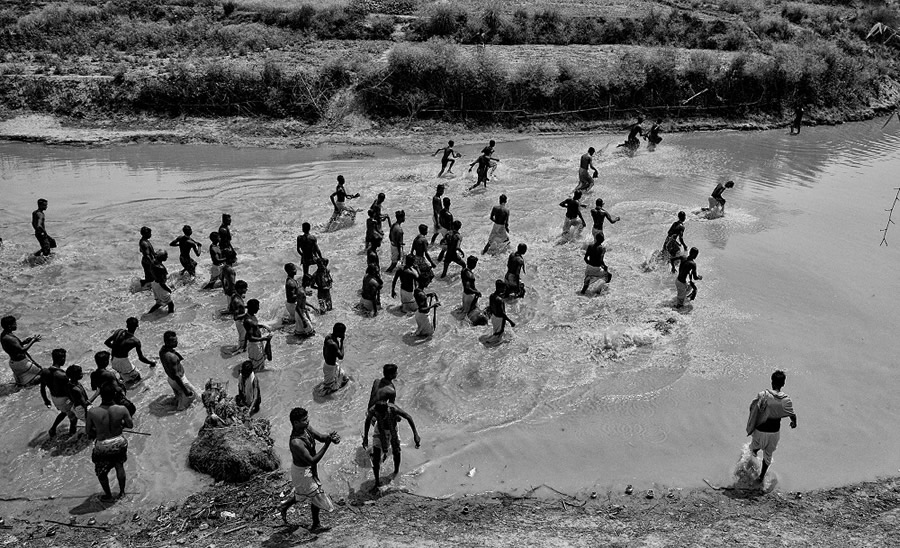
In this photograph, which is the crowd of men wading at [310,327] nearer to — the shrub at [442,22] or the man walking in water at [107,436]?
the man walking in water at [107,436]

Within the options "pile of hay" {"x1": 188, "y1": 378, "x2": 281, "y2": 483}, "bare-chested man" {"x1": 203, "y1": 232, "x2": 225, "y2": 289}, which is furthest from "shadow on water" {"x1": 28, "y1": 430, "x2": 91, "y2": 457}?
"bare-chested man" {"x1": 203, "y1": 232, "x2": 225, "y2": 289}

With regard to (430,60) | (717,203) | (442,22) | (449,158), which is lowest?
(717,203)

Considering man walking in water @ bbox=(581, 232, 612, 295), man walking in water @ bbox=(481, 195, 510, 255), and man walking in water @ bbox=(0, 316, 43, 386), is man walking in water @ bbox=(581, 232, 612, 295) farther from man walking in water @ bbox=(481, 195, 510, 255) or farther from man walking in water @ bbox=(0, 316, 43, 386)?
man walking in water @ bbox=(0, 316, 43, 386)

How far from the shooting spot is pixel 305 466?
337 inches

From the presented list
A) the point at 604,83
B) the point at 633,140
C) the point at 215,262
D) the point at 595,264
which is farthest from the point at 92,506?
the point at 604,83

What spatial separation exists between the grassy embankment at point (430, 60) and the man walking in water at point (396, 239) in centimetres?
1230

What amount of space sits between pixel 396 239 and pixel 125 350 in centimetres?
618

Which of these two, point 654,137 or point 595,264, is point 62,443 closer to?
point 595,264

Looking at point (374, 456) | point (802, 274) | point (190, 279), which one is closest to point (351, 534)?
point (374, 456)

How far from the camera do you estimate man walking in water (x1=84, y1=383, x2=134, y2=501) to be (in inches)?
365

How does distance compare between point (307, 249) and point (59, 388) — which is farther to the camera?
point (307, 249)

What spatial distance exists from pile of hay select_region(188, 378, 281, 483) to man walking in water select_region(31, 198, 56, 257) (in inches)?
332

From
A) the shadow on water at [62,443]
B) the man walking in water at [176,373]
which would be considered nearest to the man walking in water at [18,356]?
the shadow on water at [62,443]

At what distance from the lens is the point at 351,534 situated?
28.8 ft
